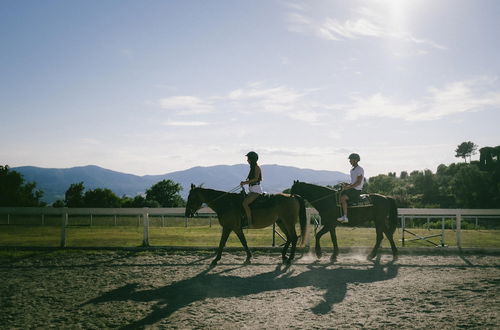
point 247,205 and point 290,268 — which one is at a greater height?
point 247,205

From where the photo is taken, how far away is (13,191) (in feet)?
227

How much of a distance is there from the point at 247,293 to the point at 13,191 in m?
74.9

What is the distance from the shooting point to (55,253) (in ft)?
41.0

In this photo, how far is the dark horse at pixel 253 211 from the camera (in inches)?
432

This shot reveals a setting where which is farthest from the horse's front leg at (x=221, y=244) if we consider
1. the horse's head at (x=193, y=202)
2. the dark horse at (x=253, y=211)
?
the horse's head at (x=193, y=202)

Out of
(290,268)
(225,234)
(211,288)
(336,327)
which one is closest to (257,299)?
(211,288)

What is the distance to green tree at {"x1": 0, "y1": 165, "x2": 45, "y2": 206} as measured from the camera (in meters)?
67.3

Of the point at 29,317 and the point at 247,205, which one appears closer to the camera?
the point at 29,317

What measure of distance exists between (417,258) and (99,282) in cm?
912

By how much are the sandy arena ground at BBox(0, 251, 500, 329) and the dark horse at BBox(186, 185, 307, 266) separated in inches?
33.3

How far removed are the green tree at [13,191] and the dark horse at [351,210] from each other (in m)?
69.4

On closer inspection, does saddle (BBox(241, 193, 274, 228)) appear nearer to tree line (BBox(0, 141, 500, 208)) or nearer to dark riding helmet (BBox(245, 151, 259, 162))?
dark riding helmet (BBox(245, 151, 259, 162))

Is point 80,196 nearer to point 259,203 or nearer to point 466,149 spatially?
point 259,203

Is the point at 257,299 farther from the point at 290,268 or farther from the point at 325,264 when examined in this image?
the point at 325,264
